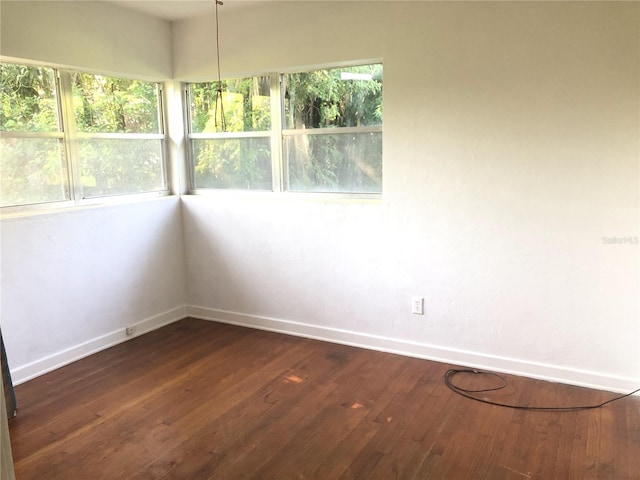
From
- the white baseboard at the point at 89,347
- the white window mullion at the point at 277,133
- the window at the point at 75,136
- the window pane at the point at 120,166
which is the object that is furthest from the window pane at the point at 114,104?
the white baseboard at the point at 89,347

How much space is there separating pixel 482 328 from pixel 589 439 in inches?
37.3

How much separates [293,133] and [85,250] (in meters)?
1.76

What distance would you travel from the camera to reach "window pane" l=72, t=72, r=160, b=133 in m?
3.66

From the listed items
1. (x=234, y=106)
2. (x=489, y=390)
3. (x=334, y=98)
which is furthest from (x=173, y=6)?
(x=489, y=390)

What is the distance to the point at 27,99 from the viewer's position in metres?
3.31

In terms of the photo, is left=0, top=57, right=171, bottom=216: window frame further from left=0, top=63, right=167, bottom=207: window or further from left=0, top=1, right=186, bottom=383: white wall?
left=0, top=1, right=186, bottom=383: white wall

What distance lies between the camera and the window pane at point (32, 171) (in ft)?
10.5

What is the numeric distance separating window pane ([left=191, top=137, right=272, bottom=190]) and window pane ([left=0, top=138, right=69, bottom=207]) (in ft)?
3.86

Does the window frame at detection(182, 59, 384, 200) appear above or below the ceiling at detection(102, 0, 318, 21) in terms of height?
below

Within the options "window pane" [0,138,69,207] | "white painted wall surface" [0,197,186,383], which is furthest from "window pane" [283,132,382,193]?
"window pane" [0,138,69,207]

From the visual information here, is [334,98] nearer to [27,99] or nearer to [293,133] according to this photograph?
[293,133]

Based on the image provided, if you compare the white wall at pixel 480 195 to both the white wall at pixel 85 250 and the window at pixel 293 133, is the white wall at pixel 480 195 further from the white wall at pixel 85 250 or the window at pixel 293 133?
the white wall at pixel 85 250

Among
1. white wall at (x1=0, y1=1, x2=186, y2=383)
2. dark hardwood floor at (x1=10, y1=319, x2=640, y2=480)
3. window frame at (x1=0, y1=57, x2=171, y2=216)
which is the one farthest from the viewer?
window frame at (x1=0, y1=57, x2=171, y2=216)

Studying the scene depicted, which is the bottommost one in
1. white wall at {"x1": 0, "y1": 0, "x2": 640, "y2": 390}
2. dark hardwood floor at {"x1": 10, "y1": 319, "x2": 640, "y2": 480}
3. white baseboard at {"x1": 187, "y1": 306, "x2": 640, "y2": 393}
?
dark hardwood floor at {"x1": 10, "y1": 319, "x2": 640, "y2": 480}
